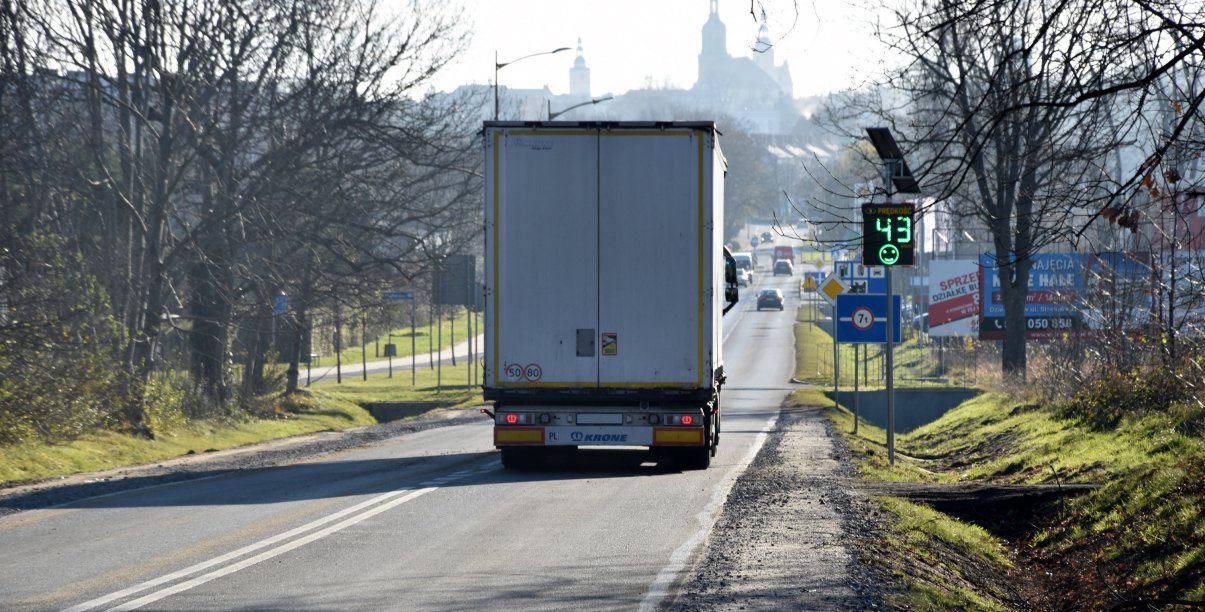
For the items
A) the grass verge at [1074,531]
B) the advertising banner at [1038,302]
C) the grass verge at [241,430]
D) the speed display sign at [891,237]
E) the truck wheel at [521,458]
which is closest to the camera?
the grass verge at [1074,531]

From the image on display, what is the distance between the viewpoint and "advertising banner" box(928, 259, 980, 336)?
49.2 metres

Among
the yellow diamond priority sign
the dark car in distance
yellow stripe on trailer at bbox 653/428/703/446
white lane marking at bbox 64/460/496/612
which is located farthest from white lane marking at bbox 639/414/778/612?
the dark car in distance

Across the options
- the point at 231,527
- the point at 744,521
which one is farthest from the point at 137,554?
the point at 744,521

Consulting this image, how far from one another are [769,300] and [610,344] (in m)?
82.1

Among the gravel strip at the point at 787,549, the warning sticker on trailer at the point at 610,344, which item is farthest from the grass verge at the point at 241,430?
the gravel strip at the point at 787,549

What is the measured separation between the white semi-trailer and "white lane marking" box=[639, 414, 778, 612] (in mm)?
1632

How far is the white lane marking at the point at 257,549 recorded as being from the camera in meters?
7.82

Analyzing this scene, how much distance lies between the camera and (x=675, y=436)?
52.6 ft

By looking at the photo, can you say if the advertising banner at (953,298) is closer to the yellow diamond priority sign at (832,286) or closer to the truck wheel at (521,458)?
the yellow diamond priority sign at (832,286)

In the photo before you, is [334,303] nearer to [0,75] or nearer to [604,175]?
[0,75]

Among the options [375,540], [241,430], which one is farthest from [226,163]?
[375,540]

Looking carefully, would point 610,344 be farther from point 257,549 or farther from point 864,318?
point 864,318

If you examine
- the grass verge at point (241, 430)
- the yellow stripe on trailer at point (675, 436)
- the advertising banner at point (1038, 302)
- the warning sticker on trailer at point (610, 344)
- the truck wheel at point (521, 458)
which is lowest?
the grass verge at point (241, 430)

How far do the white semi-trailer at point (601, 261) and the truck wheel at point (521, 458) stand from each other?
1.28 meters
